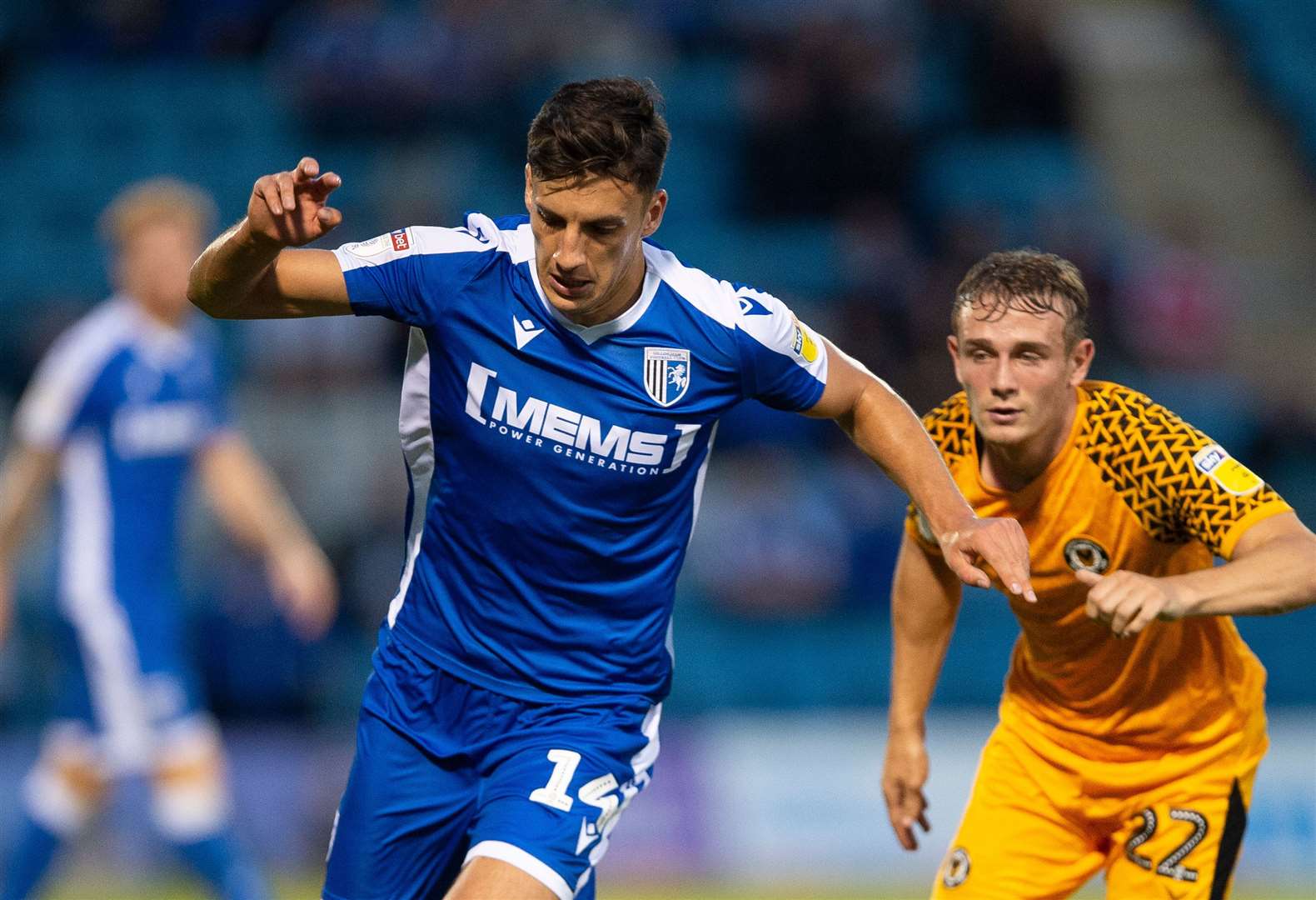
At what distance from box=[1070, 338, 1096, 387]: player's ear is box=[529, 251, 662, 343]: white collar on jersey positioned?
110 centimetres

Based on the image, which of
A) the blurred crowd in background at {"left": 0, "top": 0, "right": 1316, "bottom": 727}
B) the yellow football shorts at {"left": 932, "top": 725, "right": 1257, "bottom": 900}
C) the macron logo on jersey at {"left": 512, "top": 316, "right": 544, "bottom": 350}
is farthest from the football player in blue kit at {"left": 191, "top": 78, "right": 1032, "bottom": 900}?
the blurred crowd in background at {"left": 0, "top": 0, "right": 1316, "bottom": 727}

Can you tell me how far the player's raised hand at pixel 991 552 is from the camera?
12.5 ft

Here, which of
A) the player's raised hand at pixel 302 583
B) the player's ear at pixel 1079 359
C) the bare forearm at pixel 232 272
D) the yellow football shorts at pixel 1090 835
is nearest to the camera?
the bare forearm at pixel 232 272

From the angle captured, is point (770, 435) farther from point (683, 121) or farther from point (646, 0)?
point (646, 0)

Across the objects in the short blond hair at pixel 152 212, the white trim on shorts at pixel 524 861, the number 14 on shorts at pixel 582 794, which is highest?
the short blond hair at pixel 152 212

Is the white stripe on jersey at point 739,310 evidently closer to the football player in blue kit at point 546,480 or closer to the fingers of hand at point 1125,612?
the football player in blue kit at point 546,480

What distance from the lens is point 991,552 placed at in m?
3.85

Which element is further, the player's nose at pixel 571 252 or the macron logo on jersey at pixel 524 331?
the macron logo on jersey at pixel 524 331

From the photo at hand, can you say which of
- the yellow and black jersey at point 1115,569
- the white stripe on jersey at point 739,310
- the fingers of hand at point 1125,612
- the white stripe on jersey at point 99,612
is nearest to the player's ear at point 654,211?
the white stripe on jersey at point 739,310

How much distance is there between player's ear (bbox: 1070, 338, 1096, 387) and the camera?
4.47 m

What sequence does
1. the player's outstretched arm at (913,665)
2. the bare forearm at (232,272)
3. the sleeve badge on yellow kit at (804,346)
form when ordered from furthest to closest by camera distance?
the player's outstretched arm at (913,665), the sleeve badge on yellow kit at (804,346), the bare forearm at (232,272)

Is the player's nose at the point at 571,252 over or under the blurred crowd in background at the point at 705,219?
under

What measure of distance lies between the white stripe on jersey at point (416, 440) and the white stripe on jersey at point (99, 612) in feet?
10.0

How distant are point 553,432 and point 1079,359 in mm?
1391
